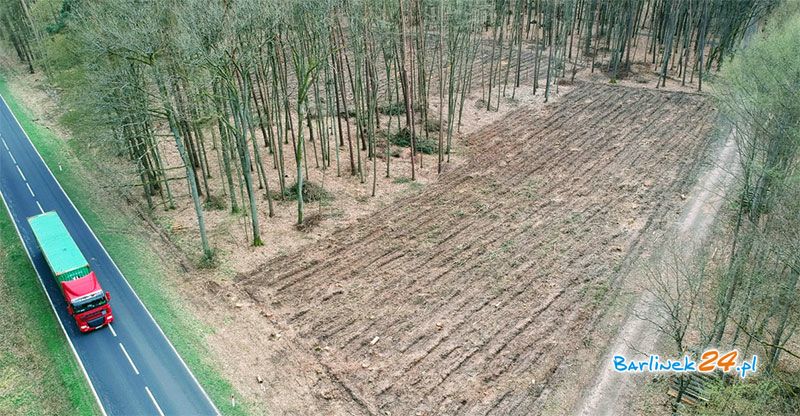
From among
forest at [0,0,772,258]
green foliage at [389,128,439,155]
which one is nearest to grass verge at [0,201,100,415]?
forest at [0,0,772,258]

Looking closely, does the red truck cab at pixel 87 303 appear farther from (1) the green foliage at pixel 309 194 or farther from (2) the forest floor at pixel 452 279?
(1) the green foliage at pixel 309 194

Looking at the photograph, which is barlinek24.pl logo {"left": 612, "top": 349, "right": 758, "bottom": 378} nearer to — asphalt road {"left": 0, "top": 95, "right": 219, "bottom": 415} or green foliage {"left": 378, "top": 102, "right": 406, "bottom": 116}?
asphalt road {"left": 0, "top": 95, "right": 219, "bottom": 415}

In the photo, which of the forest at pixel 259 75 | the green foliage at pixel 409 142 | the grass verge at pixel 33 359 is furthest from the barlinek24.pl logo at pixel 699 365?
the green foliage at pixel 409 142

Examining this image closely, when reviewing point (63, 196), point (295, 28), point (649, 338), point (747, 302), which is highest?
point (295, 28)

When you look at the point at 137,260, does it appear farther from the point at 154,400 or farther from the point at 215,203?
the point at 154,400

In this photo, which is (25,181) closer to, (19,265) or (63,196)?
(63,196)

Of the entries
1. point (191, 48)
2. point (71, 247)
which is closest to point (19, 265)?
Result: point (71, 247)
